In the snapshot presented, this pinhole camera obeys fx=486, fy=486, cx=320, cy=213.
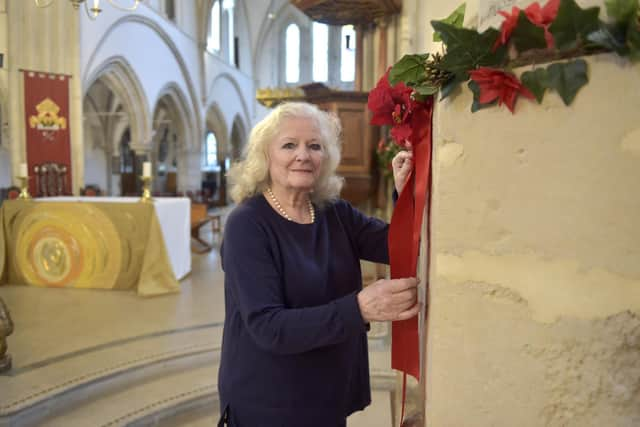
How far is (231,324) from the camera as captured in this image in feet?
4.33

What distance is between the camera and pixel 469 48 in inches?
29.9

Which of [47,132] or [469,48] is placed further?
[47,132]

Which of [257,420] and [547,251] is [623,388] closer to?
[547,251]

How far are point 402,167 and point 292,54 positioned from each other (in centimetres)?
1897

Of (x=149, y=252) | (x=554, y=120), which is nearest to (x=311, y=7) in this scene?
(x=149, y=252)

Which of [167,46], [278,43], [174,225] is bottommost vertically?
[174,225]

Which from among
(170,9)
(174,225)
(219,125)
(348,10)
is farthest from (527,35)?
(219,125)

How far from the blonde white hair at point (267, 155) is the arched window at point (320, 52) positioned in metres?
17.9

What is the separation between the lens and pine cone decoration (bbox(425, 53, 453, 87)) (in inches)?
32.3

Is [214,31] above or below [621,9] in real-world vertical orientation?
above

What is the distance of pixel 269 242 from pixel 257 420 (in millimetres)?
486

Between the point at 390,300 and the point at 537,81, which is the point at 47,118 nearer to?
the point at 390,300

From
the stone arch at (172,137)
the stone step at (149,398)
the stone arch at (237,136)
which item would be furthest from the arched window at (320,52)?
the stone step at (149,398)

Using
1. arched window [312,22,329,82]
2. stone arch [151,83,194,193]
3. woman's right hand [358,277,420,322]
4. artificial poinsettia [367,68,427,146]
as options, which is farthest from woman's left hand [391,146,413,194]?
arched window [312,22,329,82]
